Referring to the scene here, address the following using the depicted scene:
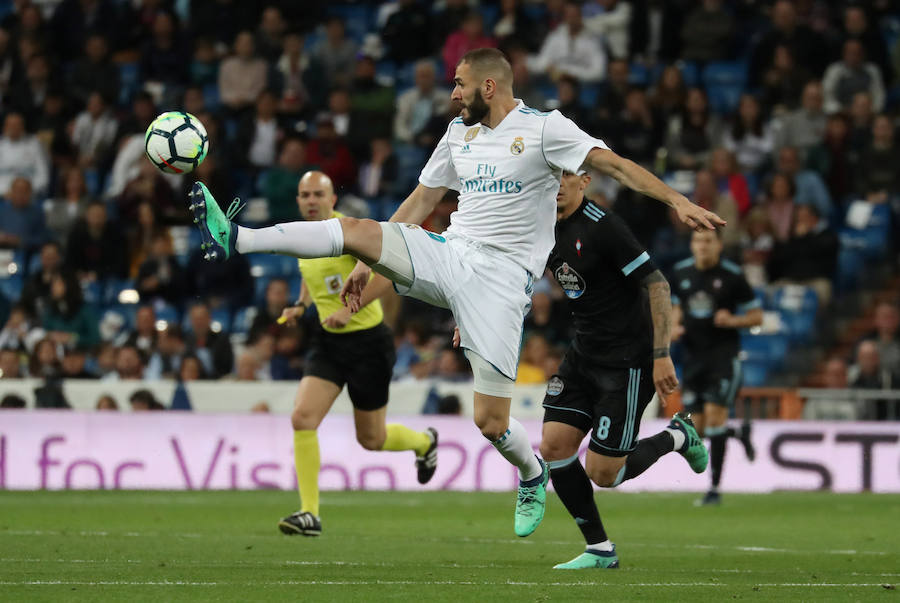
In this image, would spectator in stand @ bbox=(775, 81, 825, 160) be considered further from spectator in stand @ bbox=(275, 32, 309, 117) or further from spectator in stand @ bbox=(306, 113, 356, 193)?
spectator in stand @ bbox=(275, 32, 309, 117)

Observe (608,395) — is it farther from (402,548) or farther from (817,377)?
(817,377)

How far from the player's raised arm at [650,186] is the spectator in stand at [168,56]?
1681 cm

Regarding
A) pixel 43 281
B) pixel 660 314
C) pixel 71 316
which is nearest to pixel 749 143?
pixel 71 316

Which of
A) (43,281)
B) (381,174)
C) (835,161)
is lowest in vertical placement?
(43,281)

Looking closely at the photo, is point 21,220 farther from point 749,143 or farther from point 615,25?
point 749,143

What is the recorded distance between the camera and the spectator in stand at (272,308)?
18938mm

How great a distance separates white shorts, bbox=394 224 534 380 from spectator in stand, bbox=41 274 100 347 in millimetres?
11751

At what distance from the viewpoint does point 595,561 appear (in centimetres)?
926

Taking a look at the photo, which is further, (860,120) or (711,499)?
(860,120)

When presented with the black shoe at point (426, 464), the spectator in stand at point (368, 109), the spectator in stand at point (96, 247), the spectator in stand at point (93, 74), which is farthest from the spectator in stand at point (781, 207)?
the spectator in stand at point (93, 74)

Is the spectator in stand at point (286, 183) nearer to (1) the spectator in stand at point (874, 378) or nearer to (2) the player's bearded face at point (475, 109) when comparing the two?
(1) the spectator in stand at point (874, 378)

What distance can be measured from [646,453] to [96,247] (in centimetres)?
1300

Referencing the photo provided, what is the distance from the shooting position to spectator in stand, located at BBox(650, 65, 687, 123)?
21.5m

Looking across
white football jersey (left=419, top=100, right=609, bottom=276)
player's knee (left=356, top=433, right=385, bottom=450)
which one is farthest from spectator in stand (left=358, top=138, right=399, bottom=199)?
white football jersey (left=419, top=100, right=609, bottom=276)
